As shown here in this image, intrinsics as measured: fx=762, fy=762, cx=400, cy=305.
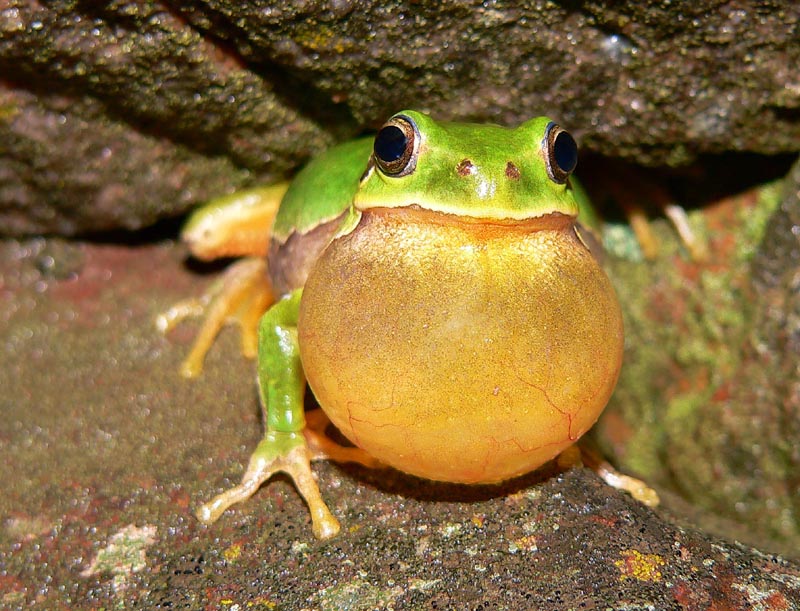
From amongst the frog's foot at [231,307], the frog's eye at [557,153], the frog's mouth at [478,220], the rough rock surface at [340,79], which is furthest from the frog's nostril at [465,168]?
the frog's foot at [231,307]

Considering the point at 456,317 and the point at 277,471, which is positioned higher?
the point at 456,317

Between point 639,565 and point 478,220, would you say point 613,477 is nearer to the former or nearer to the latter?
point 639,565

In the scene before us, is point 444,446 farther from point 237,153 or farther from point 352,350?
point 237,153

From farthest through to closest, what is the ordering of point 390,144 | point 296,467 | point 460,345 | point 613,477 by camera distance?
point 613,477, point 296,467, point 390,144, point 460,345

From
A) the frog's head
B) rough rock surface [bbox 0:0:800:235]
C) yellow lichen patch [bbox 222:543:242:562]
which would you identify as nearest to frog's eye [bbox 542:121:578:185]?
the frog's head

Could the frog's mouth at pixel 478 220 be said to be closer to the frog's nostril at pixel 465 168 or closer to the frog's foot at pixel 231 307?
the frog's nostril at pixel 465 168

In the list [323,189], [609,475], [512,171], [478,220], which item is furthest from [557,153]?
[609,475]
